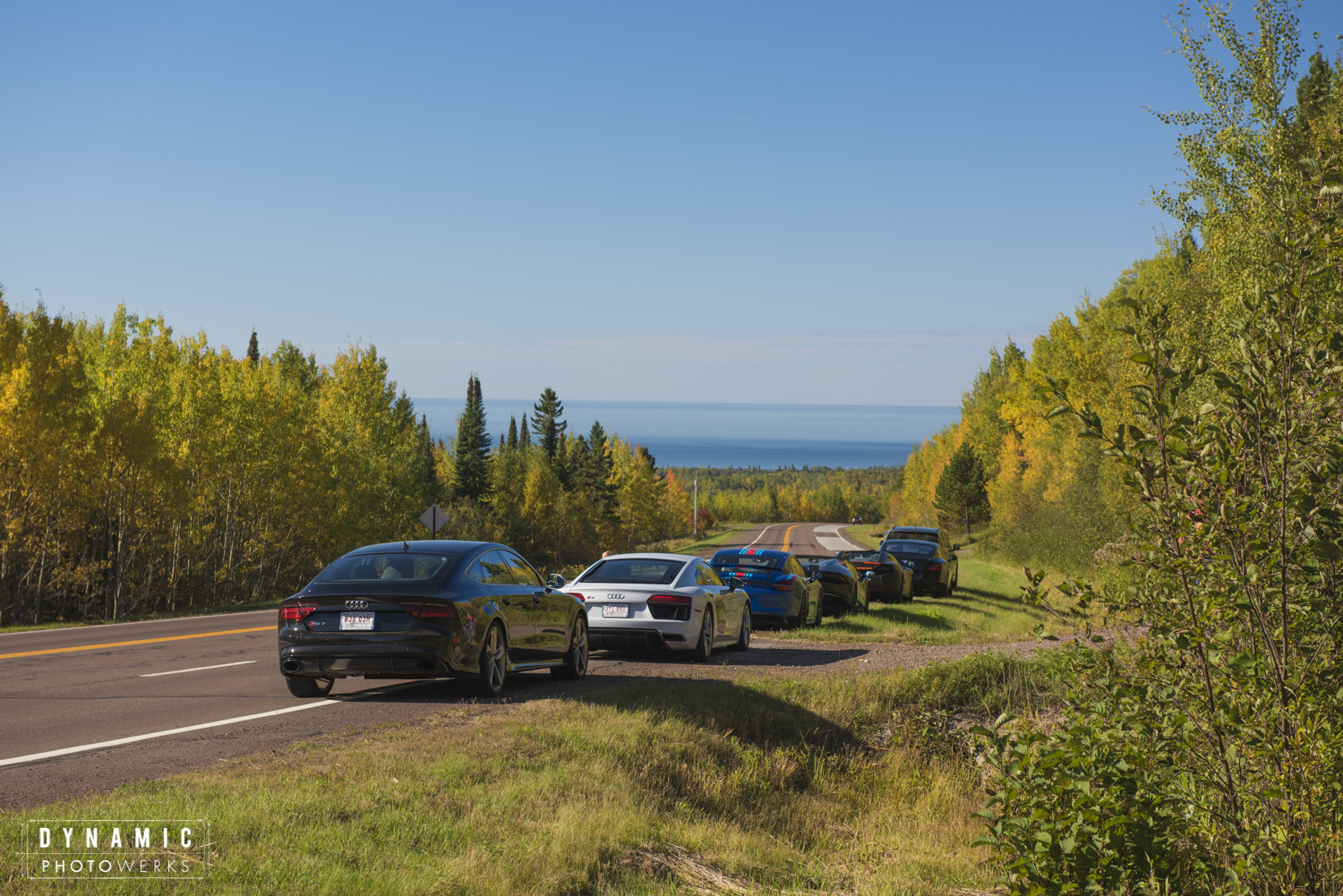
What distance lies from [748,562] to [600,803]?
12.2 metres

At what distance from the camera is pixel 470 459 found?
8656 cm

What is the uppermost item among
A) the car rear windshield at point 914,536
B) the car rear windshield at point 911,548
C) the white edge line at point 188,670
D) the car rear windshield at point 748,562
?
the car rear windshield at point 748,562

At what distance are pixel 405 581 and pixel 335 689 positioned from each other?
89.1 inches

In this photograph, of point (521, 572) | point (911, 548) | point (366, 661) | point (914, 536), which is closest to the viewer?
point (366, 661)

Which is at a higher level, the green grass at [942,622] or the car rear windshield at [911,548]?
the car rear windshield at [911,548]

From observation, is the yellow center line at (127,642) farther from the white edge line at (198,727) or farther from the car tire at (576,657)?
the car tire at (576,657)

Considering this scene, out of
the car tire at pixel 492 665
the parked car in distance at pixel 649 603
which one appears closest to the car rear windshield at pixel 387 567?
the car tire at pixel 492 665

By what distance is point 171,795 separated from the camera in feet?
19.2

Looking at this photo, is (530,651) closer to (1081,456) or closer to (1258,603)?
(1258,603)

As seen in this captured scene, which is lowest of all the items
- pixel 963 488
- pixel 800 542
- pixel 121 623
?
pixel 800 542

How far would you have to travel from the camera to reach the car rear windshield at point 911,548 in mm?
31656

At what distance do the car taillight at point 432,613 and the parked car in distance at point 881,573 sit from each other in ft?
59.9

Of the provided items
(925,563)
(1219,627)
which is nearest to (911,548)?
(925,563)

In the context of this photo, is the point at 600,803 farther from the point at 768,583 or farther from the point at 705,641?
the point at 768,583
